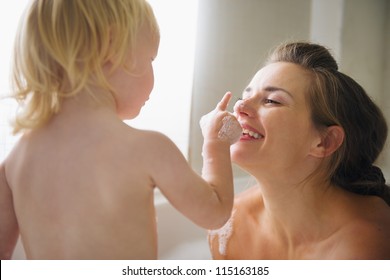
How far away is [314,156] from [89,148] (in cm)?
59

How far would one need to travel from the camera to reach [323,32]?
1425mm

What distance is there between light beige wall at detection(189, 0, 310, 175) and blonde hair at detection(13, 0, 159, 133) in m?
0.74

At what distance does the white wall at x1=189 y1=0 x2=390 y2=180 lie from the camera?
53.3 inches

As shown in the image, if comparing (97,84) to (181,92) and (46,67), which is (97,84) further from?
(181,92)

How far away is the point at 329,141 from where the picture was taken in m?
0.99

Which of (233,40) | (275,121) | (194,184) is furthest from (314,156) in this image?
(233,40)

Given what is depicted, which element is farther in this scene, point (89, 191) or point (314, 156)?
point (314, 156)

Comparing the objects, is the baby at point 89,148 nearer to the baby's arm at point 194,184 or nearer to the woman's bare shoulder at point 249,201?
the baby's arm at point 194,184

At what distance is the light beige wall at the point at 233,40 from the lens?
1.36 m

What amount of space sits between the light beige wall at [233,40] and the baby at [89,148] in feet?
2.33

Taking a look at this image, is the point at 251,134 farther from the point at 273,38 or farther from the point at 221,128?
the point at 273,38

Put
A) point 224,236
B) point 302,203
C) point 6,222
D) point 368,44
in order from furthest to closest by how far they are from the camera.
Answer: point 368,44 → point 224,236 → point 302,203 → point 6,222

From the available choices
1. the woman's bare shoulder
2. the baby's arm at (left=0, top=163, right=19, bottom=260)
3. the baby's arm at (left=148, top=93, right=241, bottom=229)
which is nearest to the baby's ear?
the woman's bare shoulder
